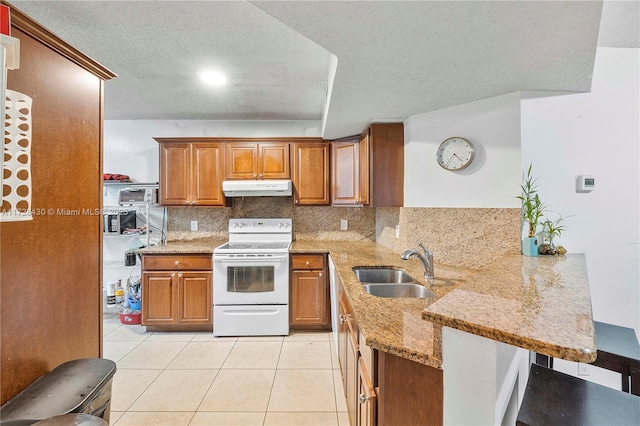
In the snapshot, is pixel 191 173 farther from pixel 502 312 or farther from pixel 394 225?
pixel 502 312

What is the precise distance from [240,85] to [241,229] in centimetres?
165

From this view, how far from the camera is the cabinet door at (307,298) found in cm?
290

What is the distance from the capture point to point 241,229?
11.2 feet

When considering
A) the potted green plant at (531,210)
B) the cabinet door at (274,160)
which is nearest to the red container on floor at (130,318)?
the cabinet door at (274,160)

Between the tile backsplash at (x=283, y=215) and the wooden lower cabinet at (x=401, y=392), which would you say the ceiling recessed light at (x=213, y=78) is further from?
the wooden lower cabinet at (x=401, y=392)

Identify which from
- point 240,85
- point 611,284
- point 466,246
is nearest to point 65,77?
point 240,85

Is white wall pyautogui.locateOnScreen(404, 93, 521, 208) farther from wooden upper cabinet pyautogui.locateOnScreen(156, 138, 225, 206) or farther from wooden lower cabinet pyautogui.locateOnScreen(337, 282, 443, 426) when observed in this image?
wooden upper cabinet pyautogui.locateOnScreen(156, 138, 225, 206)

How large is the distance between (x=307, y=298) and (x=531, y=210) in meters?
2.07

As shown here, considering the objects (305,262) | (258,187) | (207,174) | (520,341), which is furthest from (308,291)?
(520,341)

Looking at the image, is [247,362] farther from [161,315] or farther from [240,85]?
[240,85]

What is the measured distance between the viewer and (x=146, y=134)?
11.2 feet

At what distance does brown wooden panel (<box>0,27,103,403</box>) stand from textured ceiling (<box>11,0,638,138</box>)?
707mm

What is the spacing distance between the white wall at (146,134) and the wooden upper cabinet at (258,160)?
0.98 ft

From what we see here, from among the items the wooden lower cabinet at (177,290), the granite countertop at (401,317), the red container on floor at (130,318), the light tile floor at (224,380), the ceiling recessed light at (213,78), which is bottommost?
the light tile floor at (224,380)
